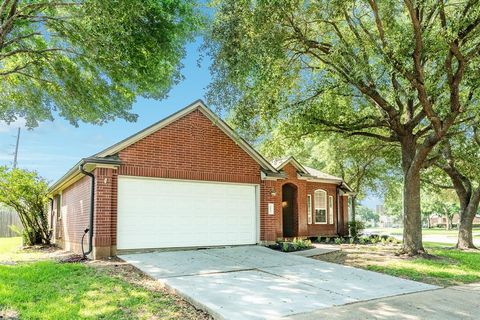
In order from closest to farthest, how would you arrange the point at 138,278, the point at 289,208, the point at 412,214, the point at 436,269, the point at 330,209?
1. the point at 138,278
2. the point at 436,269
3. the point at 412,214
4. the point at 289,208
5. the point at 330,209

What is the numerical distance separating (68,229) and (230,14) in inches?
438

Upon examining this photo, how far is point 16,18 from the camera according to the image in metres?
11.0

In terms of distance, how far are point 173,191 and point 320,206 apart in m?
11.5

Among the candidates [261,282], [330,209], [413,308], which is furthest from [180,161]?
[330,209]

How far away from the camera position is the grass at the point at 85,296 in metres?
6.11

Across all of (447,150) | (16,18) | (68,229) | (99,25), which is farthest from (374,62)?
(68,229)

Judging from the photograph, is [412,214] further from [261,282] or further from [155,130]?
[155,130]

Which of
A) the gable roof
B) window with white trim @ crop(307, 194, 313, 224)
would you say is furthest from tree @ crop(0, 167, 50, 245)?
window with white trim @ crop(307, 194, 313, 224)

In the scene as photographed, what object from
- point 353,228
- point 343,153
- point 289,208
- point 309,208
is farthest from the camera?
point 353,228

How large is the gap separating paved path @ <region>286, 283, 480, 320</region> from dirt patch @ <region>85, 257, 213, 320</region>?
62.7 inches

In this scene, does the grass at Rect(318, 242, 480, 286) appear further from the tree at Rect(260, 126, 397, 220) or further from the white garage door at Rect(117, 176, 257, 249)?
the tree at Rect(260, 126, 397, 220)

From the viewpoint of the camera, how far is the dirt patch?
6.20m

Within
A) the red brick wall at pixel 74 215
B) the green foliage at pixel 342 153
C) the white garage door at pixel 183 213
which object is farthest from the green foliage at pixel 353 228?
the red brick wall at pixel 74 215

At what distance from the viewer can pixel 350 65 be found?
40.1 feet
